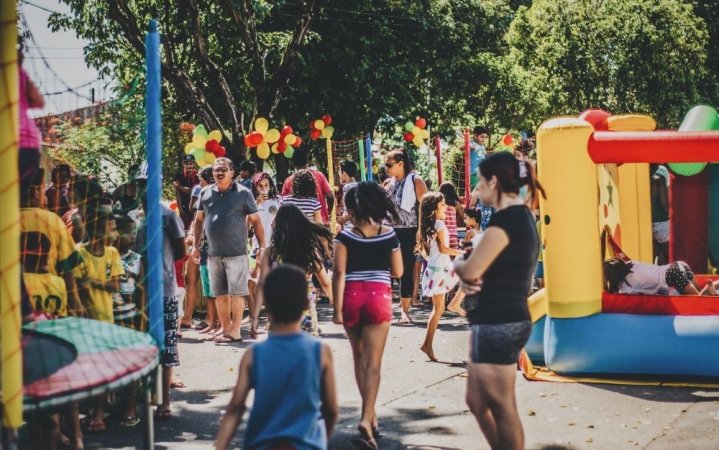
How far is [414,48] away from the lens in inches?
1038

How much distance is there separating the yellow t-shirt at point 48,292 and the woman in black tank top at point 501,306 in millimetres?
2474

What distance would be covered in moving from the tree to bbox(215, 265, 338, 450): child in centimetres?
2878

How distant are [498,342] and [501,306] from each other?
0.59ft

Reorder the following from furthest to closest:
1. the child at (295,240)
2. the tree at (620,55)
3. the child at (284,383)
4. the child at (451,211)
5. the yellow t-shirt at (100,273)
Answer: the tree at (620,55) < the child at (451,211) < the child at (295,240) < the yellow t-shirt at (100,273) < the child at (284,383)

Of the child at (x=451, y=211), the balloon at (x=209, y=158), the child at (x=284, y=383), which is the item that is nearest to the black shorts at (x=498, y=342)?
the child at (x=284, y=383)

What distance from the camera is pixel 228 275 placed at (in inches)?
370

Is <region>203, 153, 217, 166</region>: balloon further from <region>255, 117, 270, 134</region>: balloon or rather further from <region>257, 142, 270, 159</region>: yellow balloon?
<region>255, 117, 270, 134</region>: balloon

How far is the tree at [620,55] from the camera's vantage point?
30.0 m

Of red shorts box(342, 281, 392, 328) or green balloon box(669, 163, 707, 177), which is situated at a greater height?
green balloon box(669, 163, 707, 177)

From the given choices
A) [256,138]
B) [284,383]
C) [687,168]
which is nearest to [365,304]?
[284,383]

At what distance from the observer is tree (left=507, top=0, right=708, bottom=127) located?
30.0 m

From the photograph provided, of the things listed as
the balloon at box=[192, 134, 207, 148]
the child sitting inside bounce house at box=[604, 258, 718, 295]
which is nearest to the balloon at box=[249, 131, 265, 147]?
the balloon at box=[192, 134, 207, 148]

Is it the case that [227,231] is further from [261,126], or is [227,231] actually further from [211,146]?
[261,126]

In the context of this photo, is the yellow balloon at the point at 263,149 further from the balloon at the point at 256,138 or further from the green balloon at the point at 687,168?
the green balloon at the point at 687,168
